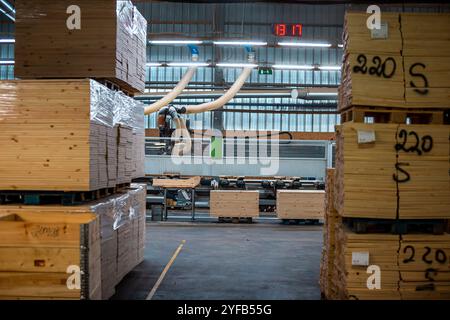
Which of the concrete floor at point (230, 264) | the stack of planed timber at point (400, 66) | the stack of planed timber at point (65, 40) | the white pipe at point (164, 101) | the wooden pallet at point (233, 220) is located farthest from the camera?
the white pipe at point (164, 101)

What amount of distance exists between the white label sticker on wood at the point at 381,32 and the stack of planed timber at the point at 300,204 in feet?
29.7

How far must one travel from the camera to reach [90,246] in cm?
460

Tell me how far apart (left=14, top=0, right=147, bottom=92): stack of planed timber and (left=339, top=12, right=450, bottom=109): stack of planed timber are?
3.43 meters

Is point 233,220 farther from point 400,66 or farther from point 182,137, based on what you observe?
point 400,66

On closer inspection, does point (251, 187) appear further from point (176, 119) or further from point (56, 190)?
point (56, 190)

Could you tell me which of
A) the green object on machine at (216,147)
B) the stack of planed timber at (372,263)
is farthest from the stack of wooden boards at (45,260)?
the green object on machine at (216,147)

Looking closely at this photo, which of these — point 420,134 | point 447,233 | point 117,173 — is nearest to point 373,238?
point 447,233

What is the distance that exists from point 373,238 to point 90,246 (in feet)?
10.5

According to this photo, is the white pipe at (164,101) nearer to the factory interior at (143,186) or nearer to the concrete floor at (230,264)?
the concrete floor at (230,264)

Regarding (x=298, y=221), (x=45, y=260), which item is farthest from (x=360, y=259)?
(x=298, y=221)

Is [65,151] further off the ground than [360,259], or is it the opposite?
[65,151]

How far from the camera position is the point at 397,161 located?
5.08 metres

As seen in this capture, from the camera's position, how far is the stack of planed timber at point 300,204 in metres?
13.9

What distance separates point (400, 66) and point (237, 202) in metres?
9.48
